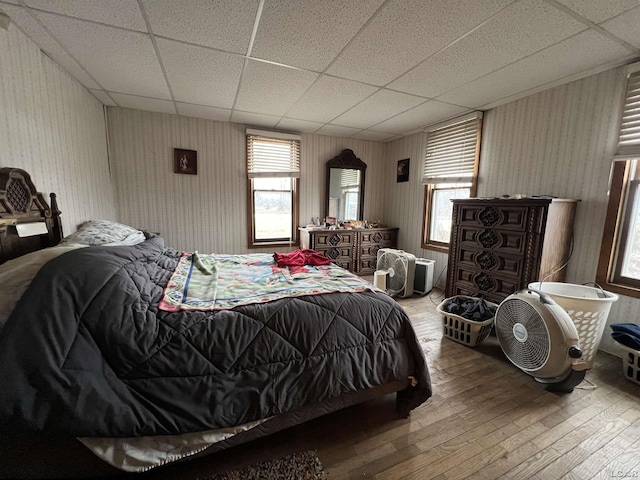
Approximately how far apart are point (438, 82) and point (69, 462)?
343 cm

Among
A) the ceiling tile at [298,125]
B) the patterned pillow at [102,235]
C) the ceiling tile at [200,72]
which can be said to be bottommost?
the patterned pillow at [102,235]

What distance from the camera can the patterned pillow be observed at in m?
1.91

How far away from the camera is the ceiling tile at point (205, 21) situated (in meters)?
1.50

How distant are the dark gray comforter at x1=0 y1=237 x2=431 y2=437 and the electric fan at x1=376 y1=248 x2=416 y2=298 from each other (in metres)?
1.98

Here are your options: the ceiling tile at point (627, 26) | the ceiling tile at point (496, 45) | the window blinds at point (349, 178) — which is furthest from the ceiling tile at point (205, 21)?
the window blinds at point (349, 178)

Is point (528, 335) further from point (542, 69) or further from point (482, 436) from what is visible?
point (542, 69)

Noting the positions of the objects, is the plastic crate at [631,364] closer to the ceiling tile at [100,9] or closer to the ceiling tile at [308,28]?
the ceiling tile at [308,28]

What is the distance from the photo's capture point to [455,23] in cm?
161

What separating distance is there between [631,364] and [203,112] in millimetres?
4719

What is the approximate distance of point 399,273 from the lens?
3.45 m

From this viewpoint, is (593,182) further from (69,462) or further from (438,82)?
(69,462)

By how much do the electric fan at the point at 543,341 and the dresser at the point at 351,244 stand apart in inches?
93.3

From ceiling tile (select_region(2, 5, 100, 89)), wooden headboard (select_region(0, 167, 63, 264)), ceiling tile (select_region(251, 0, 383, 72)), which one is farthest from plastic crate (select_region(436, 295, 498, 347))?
ceiling tile (select_region(2, 5, 100, 89))

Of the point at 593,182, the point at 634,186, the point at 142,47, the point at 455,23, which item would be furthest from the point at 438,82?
the point at 142,47
